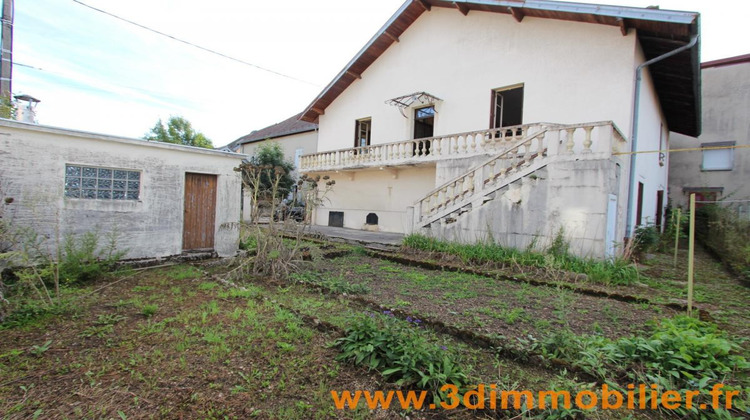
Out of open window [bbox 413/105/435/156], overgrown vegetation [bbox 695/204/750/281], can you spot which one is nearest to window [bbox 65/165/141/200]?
open window [bbox 413/105/435/156]

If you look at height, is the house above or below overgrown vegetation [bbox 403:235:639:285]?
above

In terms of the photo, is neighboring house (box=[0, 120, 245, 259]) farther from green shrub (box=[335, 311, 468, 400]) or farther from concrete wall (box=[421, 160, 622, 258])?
concrete wall (box=[421, 160, 622, 258])

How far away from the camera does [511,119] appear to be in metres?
14.4

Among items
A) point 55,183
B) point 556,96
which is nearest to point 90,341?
point 55,183

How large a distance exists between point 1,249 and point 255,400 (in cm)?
537

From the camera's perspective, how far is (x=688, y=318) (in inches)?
147

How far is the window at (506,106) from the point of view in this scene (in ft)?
37.9

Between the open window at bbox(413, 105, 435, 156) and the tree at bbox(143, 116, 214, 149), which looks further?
the tree at bbox(143, 116, 214, 149)

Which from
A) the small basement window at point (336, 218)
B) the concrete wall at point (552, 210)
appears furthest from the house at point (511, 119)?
the small basement window at point (336, 218)

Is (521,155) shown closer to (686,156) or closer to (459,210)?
(459,210)

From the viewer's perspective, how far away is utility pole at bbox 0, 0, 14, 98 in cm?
820

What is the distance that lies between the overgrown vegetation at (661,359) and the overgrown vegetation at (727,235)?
16.9 feet

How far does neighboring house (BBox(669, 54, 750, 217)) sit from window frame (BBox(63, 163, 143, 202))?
22027 millimetres

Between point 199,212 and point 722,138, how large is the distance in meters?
22.4
